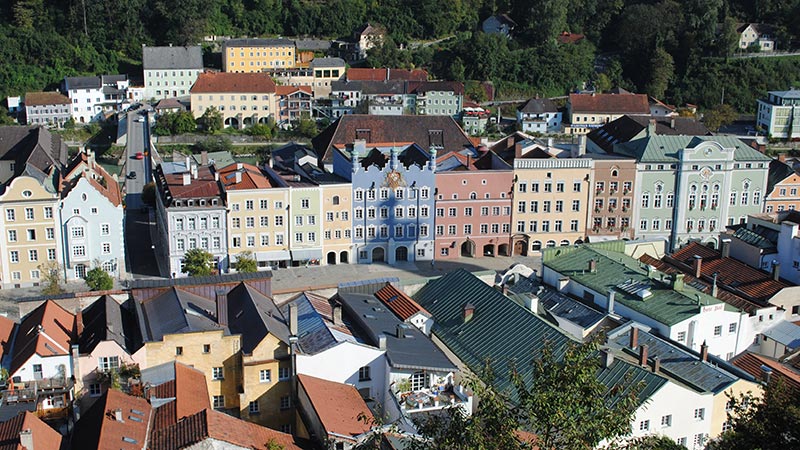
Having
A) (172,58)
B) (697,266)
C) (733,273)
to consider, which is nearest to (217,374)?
(697,266)

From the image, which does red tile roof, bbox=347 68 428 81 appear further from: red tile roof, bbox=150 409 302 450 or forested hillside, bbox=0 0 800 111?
red tile roof, bbox=150 409 302 450

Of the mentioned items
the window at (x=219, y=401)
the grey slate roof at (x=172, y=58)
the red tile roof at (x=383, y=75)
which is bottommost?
the window at (x=219, y=401)

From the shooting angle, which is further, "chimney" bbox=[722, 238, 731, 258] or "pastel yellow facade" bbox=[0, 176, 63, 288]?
"pastel yellow facade" bbox=[0, 176, 63, 288]

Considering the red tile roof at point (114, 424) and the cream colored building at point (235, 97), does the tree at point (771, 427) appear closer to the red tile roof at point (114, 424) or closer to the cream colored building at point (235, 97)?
the red tile roof at point (114, 424)

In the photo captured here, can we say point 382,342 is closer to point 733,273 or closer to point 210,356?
point 210,356

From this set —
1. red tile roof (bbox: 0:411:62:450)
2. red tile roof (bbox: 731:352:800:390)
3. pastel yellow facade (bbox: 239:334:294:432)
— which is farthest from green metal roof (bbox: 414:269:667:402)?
red tile roof (bbox: 0:411:62:450)

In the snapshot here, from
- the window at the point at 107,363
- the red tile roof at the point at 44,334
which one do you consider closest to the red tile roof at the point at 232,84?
the red tile roof at the point at 44,334
